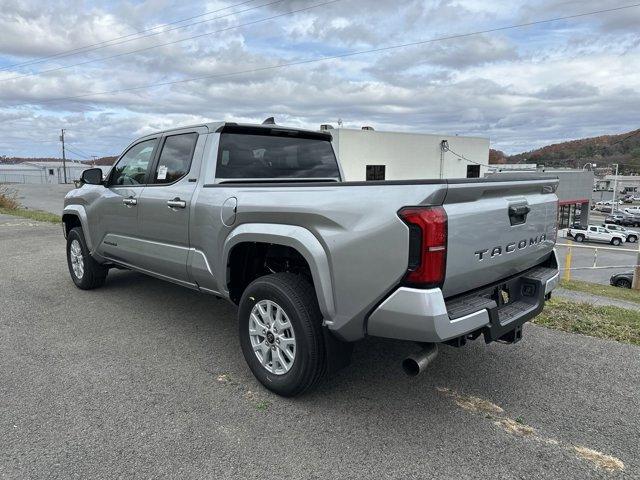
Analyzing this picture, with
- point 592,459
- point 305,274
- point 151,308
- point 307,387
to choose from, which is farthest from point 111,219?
point 592,459

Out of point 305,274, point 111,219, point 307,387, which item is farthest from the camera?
point 111,219

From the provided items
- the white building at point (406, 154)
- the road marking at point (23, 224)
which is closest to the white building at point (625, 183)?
the white building at point (406, 154)

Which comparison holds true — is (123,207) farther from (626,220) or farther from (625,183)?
(625,183)

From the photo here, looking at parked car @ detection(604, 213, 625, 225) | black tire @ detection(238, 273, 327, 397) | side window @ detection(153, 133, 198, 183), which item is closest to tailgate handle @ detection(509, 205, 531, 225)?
black tire @ detection(238, 273, 327, 397)

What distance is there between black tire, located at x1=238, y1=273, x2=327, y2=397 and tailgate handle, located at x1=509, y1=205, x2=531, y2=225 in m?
1.35

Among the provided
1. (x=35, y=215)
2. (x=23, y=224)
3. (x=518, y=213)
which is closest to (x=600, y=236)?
(x=35, y=215)

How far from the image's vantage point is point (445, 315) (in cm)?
265

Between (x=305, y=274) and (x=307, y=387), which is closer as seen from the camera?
(x=307, y=387)

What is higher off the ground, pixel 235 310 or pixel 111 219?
pixel 111 219

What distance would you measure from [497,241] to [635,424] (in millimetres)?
1444

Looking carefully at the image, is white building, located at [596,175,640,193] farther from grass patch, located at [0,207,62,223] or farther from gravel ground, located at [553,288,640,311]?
grass patch, located at [0,207,62,223]

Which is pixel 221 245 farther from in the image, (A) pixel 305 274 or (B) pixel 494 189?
(B) pixel 494 189

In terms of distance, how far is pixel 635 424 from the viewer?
3100mm

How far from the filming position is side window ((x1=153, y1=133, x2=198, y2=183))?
4.39 meters
